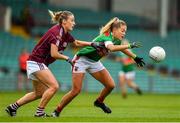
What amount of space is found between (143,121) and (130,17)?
3224 centimetres

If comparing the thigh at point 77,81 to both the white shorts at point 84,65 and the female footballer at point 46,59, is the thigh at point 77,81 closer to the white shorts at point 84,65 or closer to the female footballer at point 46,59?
the white shorts at point 84,65

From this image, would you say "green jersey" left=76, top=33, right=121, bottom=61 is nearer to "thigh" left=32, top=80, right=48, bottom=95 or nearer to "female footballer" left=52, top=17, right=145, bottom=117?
"female footballer" left=52, top=17, right=145, bottom=117

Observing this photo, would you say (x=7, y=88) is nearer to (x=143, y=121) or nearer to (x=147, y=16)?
(x=147, y=16)

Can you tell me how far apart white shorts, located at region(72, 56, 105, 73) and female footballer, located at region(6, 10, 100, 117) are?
75 centimetres

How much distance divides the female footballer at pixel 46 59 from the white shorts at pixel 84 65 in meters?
0.75

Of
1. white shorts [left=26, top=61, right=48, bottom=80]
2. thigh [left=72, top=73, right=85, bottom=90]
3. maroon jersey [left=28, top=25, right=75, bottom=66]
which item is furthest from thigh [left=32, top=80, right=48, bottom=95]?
thigh [left=72, top=73, right=85, bottom=90]

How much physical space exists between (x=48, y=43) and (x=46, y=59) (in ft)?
1.35

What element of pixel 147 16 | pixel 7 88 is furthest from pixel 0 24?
pixel 147 16

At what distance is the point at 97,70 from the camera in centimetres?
1802

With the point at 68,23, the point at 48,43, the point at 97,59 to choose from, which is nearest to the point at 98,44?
the point at 97,59

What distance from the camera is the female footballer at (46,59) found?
659 inches

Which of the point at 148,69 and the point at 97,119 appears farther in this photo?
the point at 148,69

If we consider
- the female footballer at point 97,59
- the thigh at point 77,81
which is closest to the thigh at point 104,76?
the female footballer at point 97,59

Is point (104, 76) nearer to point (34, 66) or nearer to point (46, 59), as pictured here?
point (46, 59)
